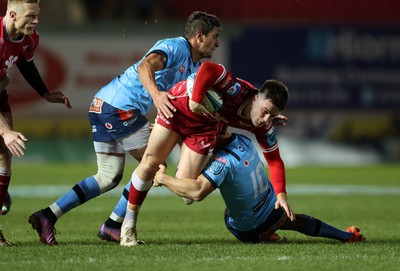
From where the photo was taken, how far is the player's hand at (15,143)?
20.2 feet

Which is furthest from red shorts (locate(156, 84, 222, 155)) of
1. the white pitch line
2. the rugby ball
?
the white pitch line

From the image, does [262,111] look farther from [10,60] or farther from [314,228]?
[10,60]

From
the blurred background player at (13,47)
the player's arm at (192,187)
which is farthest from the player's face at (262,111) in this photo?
the blurred background player at (13,47)

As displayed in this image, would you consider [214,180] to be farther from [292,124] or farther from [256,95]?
[292,124]

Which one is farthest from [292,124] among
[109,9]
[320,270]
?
[320,270]

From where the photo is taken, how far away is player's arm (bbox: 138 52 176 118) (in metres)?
6.69

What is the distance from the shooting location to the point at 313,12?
67.1 ft

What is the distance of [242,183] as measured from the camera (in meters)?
7.04

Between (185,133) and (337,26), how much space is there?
12355 millimetres

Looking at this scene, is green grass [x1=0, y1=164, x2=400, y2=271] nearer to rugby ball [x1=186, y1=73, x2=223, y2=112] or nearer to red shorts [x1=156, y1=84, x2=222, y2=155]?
red shorts [x1=156, y1=84, x2=222, y2=155]

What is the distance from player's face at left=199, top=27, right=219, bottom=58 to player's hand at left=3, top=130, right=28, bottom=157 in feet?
6.10

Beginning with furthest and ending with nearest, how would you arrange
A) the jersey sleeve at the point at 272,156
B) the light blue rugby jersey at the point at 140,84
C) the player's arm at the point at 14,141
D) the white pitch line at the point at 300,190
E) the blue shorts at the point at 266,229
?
the white pitch line at the point at 300,190 → the light blue rugby jersey at the point at 140,84 → the blue shorts at the point at 266,229 → the jersey sleeve at the point at 272,156 → the player's arm at the point at 14,141

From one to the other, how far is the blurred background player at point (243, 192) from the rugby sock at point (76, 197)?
0.72 meters

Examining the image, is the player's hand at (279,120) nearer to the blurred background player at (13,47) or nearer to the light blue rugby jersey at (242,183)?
the light blue rugby jersey at (242,183)
